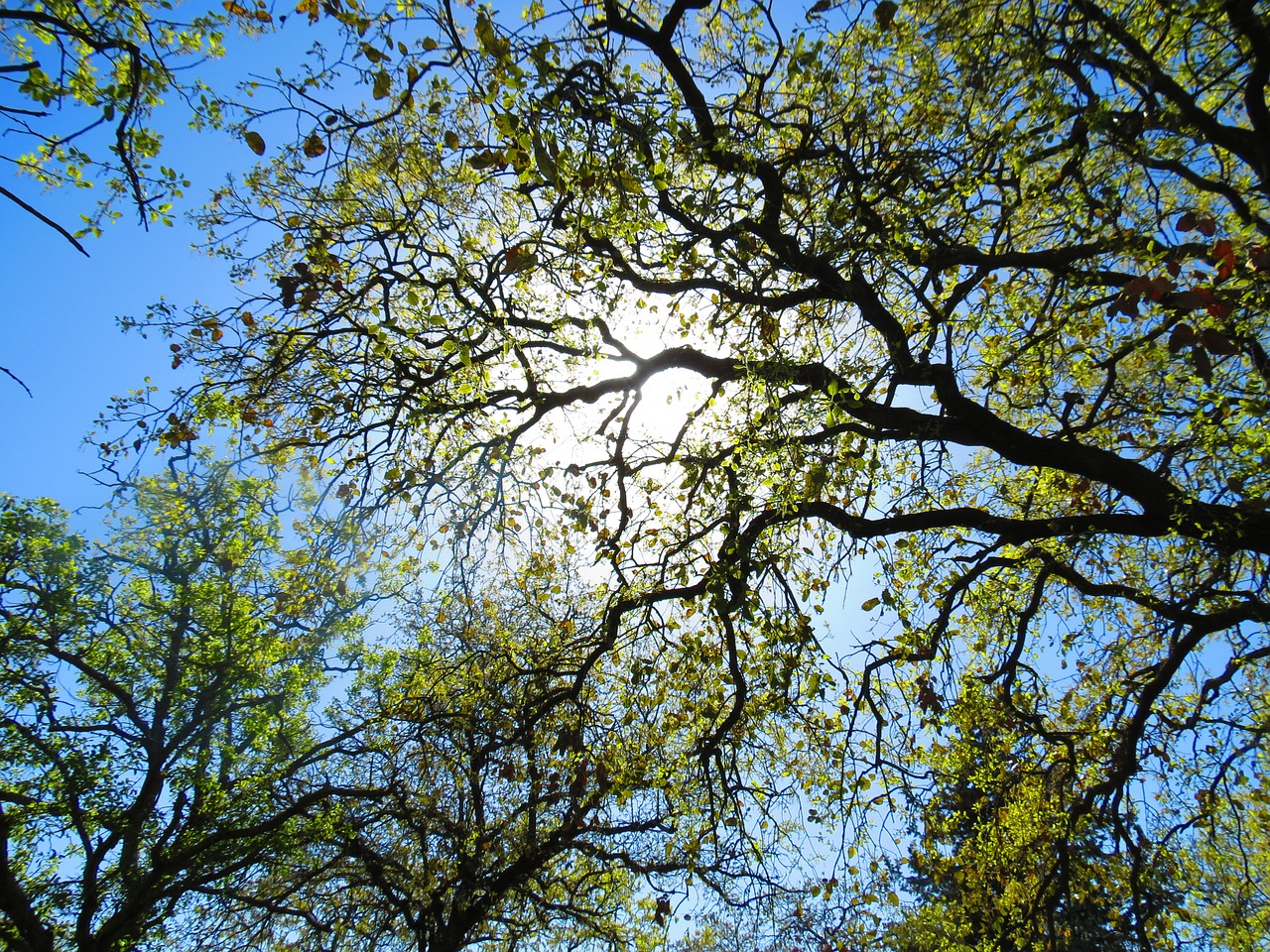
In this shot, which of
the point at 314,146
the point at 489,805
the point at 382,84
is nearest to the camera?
the point at 382,84

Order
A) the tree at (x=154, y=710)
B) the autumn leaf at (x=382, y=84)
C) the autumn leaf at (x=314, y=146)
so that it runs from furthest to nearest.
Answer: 1. the tree at (x=154, y=710)
2. the autumn leaf at (x=314, y=146)
3. the autumn leaf at (x=382, y=84)

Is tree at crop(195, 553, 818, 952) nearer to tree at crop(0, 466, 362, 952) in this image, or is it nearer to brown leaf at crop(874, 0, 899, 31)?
tree at crop(0, 466, 362, 952)

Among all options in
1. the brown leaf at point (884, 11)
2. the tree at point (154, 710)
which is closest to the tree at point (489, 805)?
the tree at point (154, 710)

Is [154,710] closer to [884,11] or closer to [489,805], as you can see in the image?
[489,805]

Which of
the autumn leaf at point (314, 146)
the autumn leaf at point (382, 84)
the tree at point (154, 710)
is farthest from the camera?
the tree at point (154, 710)

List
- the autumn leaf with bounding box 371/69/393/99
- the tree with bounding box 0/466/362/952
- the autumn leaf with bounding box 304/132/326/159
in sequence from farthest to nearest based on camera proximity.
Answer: the tree with bounding box 0/466/362/952 < the autumn leaf with bounding box 304/132/326/159 < the autumn leaf with bounding box 371/69/393/99

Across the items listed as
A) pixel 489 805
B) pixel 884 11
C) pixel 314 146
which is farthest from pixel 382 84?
pixel 489 805

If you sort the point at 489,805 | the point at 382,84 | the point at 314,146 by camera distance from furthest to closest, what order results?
the point at 489,805
the point at 314,146
the point at 382,84

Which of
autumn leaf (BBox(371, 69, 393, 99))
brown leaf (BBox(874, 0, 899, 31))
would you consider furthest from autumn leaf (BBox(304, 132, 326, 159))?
brown leaf (BBox(874, 0, 899, 31))

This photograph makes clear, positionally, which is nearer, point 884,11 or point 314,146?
point 884,11

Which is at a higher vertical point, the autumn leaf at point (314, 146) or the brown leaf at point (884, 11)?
the brown leaf at point (884, 11)

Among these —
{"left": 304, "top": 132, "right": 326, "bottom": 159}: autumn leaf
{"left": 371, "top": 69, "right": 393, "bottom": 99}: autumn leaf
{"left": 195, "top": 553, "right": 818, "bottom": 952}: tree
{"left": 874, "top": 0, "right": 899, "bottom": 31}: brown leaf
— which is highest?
{"left": 874, "top": 0, "right": 899, "bottom": 31}: brown leaf

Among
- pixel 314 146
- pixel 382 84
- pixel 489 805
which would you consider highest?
pixel 314 146

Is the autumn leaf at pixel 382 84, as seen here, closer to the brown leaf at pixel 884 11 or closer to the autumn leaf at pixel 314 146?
the autumn leaf at pixel 314 146
